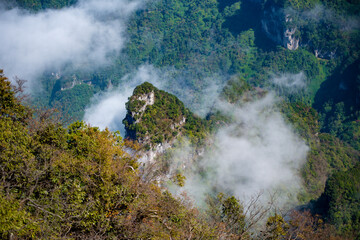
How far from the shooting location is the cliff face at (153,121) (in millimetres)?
51062

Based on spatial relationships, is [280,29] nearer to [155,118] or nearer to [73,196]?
[155,118]

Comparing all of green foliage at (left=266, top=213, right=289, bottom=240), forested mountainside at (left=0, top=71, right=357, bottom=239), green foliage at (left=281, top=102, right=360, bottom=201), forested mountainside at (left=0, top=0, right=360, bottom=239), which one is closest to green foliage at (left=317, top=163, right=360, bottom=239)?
forested mountainside at (left=0, top=0, right=360, bottom=239)

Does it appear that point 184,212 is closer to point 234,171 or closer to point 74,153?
point 74,153

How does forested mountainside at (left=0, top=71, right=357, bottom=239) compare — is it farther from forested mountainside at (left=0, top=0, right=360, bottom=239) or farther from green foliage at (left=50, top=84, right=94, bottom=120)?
green foliage at (left=50, top=84, right=94, bottom=120)

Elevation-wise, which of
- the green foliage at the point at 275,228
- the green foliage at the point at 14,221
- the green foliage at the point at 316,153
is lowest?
the green foliage at the point at 275,228

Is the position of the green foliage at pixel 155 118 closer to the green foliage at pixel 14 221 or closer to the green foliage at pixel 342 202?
the green foliage at pixel 342 202

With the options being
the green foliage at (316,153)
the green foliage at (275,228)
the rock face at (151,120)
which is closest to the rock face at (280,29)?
the green foliage at (316,153)

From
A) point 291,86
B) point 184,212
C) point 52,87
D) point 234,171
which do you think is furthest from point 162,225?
point 52,87

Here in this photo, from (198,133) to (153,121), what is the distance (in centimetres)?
1212

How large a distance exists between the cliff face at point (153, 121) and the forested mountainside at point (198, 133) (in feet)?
0.83

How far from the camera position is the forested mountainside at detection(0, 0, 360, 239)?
1199 cm

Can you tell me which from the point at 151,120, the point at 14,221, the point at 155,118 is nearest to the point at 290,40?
the point at 155,118

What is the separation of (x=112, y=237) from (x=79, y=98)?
16692 centimetres

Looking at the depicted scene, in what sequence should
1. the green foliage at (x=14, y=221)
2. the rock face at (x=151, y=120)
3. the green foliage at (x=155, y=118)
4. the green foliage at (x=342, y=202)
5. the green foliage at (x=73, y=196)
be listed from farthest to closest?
1. the green foliage at (x=155, y=118)
2. the rock face at (x=151, y=120)
3. the green foliage at (x=342, y=202)
4. the green foliage at (x=73, y=196)
5. the green foliage at (x=14, y=221)
